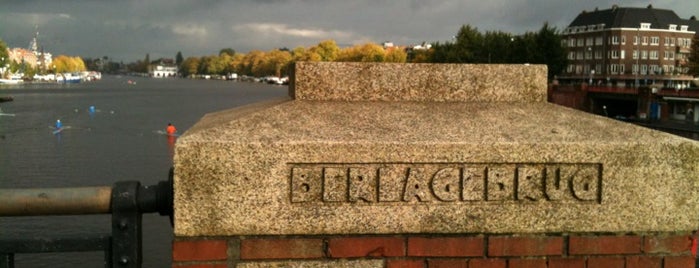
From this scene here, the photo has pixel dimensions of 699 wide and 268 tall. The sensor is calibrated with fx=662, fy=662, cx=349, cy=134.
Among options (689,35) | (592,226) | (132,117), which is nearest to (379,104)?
(592,226)

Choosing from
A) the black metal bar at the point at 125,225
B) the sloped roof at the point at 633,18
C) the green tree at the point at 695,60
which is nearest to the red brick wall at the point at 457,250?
the black metal bar at the point at 125,225

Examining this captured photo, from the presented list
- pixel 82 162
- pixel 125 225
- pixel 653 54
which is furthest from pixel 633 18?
pixel 125 225

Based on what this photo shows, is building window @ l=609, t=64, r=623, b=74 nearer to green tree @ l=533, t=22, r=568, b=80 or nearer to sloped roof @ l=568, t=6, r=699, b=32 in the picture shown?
sloped roof @ l=568, t=6, r=699, b=32

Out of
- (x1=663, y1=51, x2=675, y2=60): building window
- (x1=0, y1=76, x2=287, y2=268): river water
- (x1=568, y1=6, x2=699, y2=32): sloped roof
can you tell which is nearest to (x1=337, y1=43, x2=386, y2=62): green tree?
(x1=568, y1=6, x2=699, y2=32): sloped roof

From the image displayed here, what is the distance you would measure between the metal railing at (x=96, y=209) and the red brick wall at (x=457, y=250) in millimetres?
212

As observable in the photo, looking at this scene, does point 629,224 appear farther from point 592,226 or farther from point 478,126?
point 478,126

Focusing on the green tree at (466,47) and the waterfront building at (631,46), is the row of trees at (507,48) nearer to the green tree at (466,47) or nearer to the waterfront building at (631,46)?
the green tree at (466,47)

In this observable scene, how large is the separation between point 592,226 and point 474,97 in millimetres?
827

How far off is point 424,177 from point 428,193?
68mm

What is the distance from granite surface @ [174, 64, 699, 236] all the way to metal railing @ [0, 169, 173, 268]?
212mm

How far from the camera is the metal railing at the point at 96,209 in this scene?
8.35 ft

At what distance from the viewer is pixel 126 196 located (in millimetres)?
2564

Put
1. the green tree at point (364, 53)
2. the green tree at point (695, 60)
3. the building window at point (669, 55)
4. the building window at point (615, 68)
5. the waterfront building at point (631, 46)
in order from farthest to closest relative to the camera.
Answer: the green tree at point (364, 53) → the building window at point (669, 55) → the building window at point (615, 68) → the waterfront building at point (631, 46) → the green tree at point (695, 60)

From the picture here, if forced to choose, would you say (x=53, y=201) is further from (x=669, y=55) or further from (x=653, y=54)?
(x=669, y=55)
